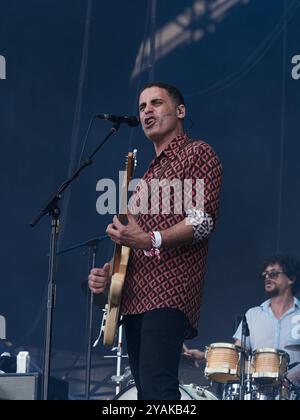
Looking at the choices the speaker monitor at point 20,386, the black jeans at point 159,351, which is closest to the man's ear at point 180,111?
the black jeans at point 159,351

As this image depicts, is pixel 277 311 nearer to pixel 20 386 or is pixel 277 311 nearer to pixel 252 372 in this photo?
pixel 252 372

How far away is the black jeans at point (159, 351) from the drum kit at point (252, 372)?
2.78 m

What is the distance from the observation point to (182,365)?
644 cm

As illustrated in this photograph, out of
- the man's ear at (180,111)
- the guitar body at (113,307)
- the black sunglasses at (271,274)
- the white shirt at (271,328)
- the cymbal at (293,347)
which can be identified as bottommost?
the cymbal at (293,347)

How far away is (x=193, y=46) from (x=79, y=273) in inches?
77.6

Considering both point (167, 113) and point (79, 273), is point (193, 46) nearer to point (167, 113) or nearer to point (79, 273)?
point (79, 273)

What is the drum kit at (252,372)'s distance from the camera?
224 inches

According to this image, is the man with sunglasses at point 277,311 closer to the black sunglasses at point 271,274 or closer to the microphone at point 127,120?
the black sunglasses at point 271,274

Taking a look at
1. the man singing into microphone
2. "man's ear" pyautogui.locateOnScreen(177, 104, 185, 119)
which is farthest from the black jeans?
"man's ear" pyautogui.locateOnScreen(177, 104, 185, 119)

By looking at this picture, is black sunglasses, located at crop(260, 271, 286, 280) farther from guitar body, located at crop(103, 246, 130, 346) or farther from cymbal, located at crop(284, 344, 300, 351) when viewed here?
guitar body, located at crop(103, 246, 130, 346)

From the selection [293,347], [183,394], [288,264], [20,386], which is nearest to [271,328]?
[293,347]

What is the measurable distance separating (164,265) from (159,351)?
1.07 ft

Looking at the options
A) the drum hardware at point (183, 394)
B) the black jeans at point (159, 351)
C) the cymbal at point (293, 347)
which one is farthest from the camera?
the cymbal at point (293, 347)

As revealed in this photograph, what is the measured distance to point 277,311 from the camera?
6379mm
